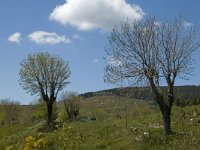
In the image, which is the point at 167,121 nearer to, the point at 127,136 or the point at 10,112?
the point at 127,136

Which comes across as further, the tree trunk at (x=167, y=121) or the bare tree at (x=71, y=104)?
the bare tree at (x=71, y=104)

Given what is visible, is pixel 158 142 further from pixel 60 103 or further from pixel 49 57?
pixel 60 103

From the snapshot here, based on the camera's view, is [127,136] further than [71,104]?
No

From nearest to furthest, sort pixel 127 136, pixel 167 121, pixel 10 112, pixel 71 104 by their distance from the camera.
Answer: pixel 167 121 → pixel 127 136 → pixel 71 104 → pixel 10 112

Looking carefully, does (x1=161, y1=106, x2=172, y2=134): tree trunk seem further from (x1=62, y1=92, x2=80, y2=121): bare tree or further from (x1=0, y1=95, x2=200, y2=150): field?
(x1=62, y1=92, x2=80, y2=121): bare tree

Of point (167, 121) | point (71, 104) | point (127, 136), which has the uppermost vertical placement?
point (71, 104)

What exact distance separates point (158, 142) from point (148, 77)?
5.22 metres

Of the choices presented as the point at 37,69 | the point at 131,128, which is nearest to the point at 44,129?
the point at 37,69

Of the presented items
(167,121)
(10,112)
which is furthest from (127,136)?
(10,112)

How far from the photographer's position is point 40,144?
19688 millimetres

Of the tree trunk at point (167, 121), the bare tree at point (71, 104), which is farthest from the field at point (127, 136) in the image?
the bare tree at point (71, 104)

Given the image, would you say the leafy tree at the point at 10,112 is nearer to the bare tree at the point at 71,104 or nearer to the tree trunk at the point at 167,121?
the bare tree at the point at 71,104

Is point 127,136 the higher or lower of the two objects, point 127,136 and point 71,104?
the lower

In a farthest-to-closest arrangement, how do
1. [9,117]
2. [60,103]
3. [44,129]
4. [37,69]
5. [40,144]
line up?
1. [9,117]
2. [60,103]
3. [37,69]
4. [44,129]
5. [40,144]
